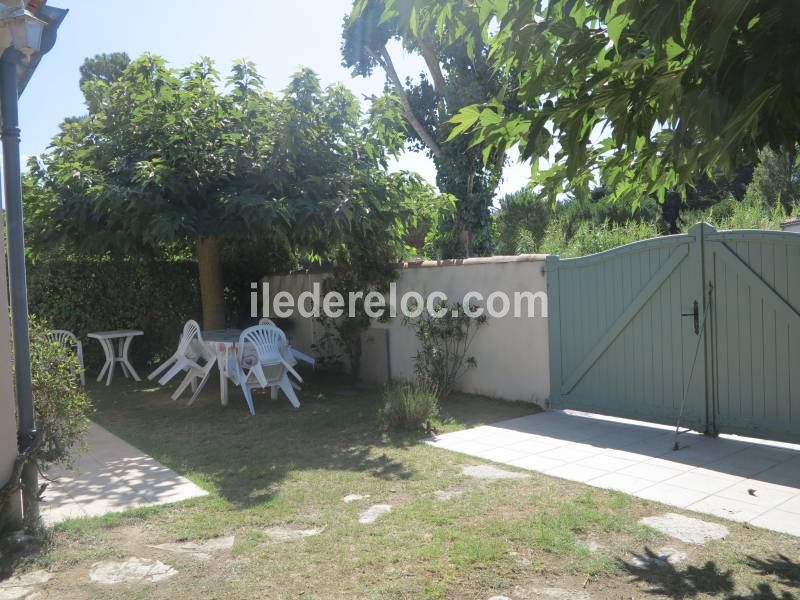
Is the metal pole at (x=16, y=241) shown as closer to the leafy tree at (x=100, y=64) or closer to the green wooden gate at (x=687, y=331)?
→ the green wooden gate at (x=687, y=331)

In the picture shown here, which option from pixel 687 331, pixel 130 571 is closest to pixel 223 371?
pixel 130 571

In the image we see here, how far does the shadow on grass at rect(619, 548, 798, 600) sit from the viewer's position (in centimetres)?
324

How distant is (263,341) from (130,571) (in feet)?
15.9

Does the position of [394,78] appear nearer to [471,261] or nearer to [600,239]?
[600,239]

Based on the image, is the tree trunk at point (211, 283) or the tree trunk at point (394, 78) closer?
the tree trunk at point (211, 283)

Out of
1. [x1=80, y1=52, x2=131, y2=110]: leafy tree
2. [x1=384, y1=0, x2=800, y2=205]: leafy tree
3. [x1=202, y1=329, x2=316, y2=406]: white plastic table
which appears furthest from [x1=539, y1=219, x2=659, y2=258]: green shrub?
[x1=80, y1=52, x2=131, y2=110]: leafy tree

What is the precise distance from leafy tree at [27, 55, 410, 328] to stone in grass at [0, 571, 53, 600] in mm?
5005

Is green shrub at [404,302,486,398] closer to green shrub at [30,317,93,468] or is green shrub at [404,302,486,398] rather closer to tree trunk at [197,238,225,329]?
tree trunk at [197,238,225,329]

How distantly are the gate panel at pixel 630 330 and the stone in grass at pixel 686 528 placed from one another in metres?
2.43

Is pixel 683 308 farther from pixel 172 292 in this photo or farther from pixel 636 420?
pixel 172 292

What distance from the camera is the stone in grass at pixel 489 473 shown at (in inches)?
210

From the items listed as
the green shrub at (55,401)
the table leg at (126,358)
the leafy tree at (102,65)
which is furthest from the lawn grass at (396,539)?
the leafy tree at (102,65)

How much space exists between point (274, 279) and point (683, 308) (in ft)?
27.4

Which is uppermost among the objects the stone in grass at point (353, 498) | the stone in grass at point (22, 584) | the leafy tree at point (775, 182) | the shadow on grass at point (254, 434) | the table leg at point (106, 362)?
the leafy tree at point (775, 182)
